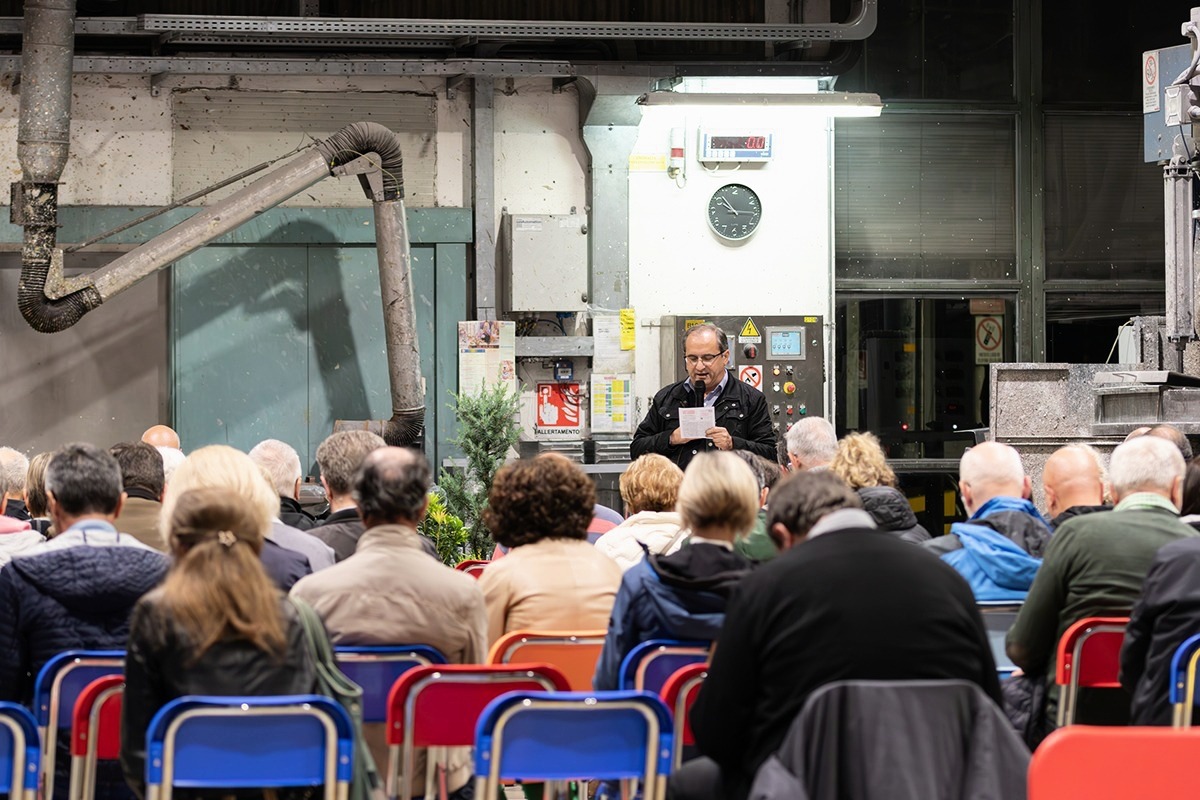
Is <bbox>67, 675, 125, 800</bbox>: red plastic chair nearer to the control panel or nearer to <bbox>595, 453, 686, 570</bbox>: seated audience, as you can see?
<bbox>595, 453, 686, 570</bbox>: seated audience

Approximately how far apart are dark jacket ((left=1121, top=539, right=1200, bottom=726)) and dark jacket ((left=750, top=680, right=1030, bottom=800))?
42.4 inches

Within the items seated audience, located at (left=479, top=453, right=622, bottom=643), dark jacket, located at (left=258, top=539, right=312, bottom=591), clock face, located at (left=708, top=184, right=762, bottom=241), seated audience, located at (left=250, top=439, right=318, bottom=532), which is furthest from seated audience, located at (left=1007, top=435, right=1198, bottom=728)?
clock face, located at (left=708, top=184, right=762, bottom=241)

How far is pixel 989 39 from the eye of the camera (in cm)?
1101

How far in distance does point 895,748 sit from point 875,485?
2.72 metres

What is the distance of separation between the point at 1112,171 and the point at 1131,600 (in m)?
7.59

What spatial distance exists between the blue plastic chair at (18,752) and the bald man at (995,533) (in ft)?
8.55

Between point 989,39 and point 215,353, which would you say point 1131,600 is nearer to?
point 215,353

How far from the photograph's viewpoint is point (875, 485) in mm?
5566

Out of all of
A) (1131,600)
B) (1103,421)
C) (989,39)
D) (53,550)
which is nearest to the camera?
(53,550)

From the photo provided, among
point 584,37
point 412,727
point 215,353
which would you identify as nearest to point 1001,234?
point 584,37

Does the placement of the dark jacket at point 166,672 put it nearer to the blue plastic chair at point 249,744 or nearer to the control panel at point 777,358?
the blue plastic chair at point 249,744

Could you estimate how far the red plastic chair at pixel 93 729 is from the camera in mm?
3559

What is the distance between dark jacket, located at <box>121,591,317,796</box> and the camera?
10.3 feet

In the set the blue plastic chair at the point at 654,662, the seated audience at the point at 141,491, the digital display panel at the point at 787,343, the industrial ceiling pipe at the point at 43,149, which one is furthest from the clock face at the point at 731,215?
the blue plastic chair at the point at 654,662
